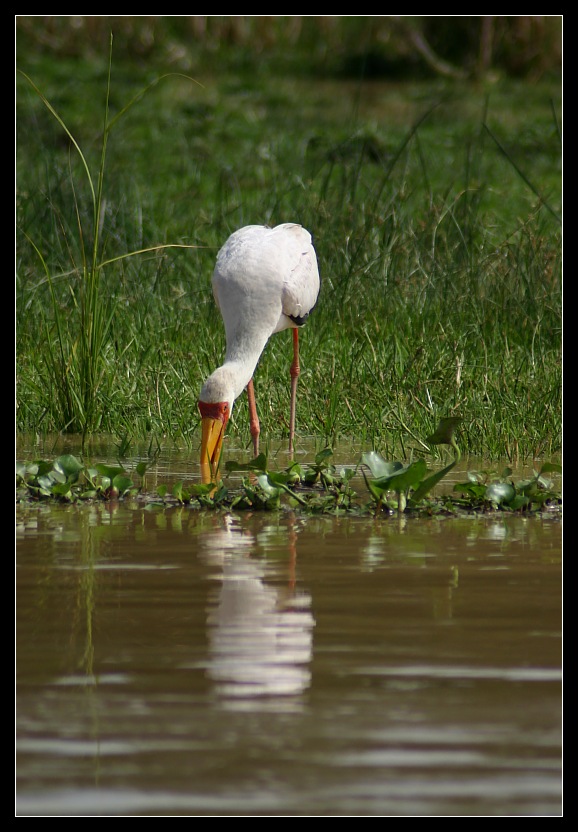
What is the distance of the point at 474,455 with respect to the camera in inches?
233

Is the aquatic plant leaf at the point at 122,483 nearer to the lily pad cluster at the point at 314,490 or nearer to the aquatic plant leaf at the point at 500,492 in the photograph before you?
the lily pad cluster at the point at 314,490

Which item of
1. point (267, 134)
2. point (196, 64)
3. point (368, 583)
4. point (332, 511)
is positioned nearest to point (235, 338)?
point (332, 511)

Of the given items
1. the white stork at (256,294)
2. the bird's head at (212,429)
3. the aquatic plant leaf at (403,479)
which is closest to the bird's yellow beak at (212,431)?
the bird's head at (212,429)

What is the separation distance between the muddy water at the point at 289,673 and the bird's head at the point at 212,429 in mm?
1290

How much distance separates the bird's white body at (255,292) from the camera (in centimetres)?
636

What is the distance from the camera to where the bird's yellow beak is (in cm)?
566

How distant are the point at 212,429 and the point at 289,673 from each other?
286 centimetres

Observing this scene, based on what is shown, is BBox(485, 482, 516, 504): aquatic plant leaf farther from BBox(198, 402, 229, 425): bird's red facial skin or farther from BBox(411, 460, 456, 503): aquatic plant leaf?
BBox(198, 402, 229, 425): bird's red facial skin

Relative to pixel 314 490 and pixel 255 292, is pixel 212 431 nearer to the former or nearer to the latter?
pixel 314 490

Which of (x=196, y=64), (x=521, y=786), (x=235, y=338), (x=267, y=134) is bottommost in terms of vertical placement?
(x=521, y=786)

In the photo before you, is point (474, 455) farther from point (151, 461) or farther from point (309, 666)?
point (309, 666)

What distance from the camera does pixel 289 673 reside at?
289cm

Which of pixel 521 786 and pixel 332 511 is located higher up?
pixel 332 511
